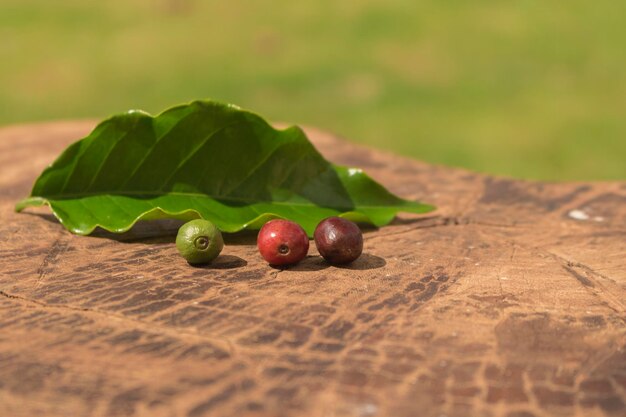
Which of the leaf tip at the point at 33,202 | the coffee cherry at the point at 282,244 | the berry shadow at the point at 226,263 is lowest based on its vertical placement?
the berry shadow at the point at 226,263

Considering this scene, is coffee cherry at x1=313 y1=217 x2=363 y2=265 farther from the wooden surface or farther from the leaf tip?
the leaf tip

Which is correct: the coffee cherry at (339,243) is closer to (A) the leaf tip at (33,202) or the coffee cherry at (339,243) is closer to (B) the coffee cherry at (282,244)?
(B) the coffee cherry at (282,244)

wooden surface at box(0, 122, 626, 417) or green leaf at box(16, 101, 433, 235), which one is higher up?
green leaf at box(16, 101, 433, 235)

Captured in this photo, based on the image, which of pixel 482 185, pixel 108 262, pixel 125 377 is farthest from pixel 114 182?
pixel 482 185

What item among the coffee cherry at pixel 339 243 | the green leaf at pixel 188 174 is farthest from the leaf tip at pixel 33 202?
the coffee cherry at pixel 339 243

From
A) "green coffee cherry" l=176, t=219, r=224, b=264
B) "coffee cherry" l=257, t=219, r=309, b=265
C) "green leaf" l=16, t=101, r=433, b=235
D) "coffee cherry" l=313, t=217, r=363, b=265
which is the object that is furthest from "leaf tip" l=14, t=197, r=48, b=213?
"coffee cherry" l=313, t=217, r=363, b=265

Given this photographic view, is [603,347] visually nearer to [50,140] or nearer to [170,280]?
[170,280]
